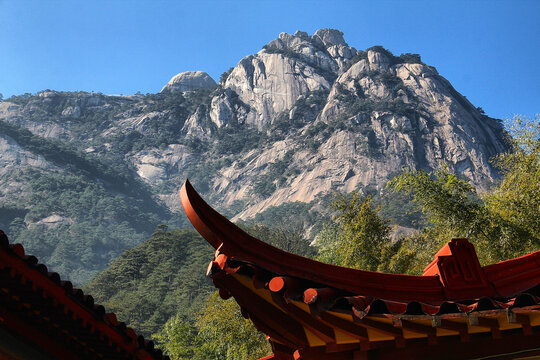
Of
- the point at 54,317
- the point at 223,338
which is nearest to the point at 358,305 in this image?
the point at 54,317

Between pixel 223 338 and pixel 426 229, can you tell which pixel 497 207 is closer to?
pixel 426 229

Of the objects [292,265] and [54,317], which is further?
[54,317]

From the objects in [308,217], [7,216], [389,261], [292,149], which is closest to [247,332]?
[389,261]

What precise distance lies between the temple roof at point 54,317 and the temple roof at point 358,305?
41.3 inches

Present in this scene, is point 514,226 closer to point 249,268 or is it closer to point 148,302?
point 249,268

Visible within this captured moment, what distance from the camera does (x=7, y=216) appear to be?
68750 mm

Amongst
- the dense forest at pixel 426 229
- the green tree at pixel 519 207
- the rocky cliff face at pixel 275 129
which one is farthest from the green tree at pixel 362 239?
the rocky cliff face at pixel 275 129

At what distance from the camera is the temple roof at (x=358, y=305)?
86.4 inches

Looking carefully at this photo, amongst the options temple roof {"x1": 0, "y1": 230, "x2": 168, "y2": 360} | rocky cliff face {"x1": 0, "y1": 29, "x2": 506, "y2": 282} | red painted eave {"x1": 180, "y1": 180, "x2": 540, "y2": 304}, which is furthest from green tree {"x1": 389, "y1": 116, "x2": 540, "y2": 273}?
rocky cliff face {"x1": 0, "y1": 29, "x2": 506, "y2": 282}

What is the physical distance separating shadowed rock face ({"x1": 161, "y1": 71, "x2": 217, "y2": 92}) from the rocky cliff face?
44 cm

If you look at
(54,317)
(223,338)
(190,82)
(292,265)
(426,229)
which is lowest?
(54,317)

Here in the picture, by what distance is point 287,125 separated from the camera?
3696 inches

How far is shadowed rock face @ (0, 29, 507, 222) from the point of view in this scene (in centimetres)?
7756

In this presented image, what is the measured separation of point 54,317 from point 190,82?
4943 inches
